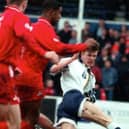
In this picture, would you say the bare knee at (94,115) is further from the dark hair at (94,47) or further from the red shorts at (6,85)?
the red shorts at (6,85)

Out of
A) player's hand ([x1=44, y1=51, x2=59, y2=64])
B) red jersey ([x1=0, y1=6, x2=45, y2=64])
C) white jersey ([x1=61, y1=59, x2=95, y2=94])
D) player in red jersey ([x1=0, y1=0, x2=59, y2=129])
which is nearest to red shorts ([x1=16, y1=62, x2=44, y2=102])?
white jersey ([x1=61, y1=59, x2=95, y2=94])

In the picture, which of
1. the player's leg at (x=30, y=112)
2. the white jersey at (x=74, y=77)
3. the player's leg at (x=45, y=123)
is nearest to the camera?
the white jersey at (x=74, y=77)

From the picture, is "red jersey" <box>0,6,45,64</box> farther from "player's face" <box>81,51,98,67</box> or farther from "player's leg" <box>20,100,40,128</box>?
"player's leg" <box>20,100,40,128</box>

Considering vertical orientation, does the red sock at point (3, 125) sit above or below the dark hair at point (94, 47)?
below

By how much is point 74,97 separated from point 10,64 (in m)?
1.12

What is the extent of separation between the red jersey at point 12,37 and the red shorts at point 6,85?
0.10 m

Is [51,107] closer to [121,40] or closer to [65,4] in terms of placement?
[121,40]

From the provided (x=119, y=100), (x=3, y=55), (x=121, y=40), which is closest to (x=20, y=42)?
(x=3, y=55)

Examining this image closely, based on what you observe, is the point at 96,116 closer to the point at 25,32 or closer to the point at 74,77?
the point at 74,77

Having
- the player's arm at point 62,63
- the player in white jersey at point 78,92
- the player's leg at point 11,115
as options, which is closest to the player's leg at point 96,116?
the player in white jersey at point 78,92

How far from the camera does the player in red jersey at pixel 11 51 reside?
8531 millimetres

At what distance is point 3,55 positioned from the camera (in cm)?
857

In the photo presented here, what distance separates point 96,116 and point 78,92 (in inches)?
16.1

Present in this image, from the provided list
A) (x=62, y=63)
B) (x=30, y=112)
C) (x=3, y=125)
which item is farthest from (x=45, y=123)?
(x=62, y=63)
